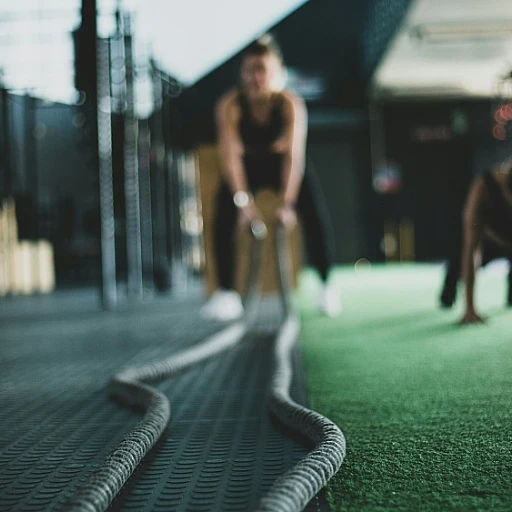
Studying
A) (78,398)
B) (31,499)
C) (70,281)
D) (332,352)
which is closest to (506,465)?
(31,499)

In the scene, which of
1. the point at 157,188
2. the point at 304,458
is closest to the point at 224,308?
the point at 304,458

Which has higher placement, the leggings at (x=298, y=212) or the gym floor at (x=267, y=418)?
the leggings at (x=298, y=212)

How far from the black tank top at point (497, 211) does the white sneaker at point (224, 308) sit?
52.9 inches

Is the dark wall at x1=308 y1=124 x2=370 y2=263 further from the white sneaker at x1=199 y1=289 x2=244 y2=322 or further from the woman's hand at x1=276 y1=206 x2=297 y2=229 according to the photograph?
the woman's hand at x1=276 y1=206 x2=297 y2=229

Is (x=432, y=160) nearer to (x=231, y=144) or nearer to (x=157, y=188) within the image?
(x=157, y=188)

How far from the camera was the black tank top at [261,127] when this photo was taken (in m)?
3.38

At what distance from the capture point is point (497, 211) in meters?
2.44

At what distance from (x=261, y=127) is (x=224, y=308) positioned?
0.88 m

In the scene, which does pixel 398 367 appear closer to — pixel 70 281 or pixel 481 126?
pixel 70 281

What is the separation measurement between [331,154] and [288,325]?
9750 mm

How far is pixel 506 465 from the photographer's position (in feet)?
3.14

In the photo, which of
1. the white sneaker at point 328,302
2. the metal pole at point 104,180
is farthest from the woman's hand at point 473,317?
the metal pole at point 104,180

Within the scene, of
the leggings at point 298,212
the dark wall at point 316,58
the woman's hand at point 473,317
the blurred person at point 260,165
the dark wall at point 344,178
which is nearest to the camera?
the woman's hand at point 473,317

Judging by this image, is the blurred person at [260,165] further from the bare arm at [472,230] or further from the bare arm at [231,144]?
the bare arm at [472,230]
